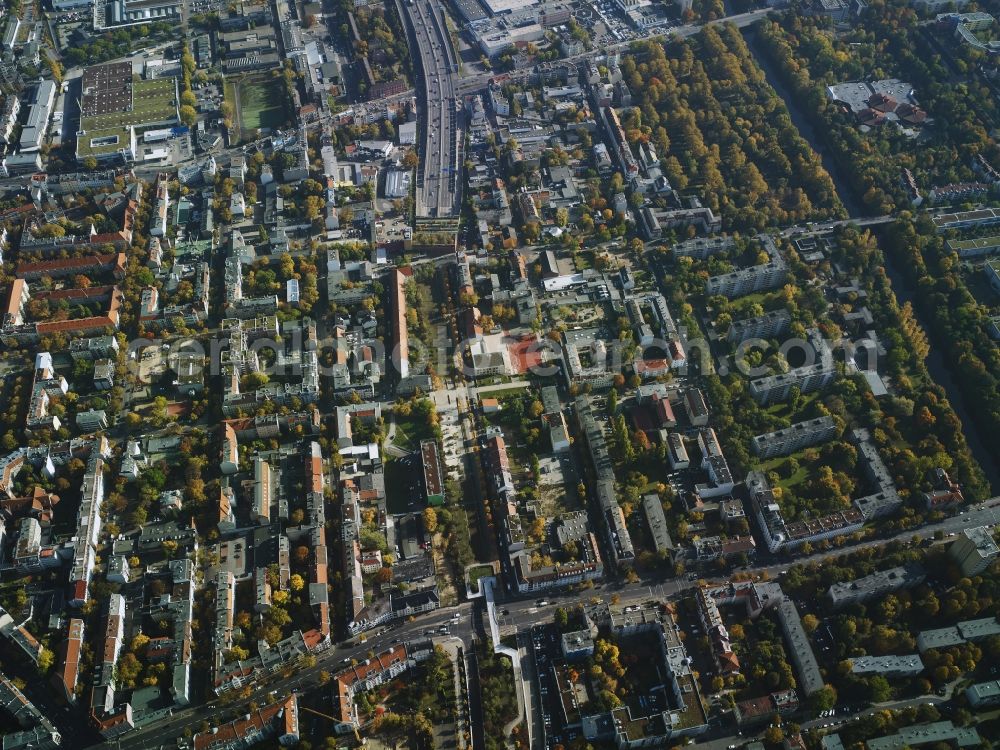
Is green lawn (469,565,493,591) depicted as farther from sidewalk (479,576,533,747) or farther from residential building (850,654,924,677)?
residential building (850,654,924,677)

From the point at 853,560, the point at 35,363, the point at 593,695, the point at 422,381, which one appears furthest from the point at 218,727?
the point at 853,560

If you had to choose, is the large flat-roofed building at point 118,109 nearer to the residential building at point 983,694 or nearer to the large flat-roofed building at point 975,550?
the large flat-roofed building at point 975,550

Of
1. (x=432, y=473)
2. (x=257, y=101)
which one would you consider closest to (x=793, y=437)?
(x=432, y=473)

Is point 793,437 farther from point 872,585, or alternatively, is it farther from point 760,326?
point 872,585

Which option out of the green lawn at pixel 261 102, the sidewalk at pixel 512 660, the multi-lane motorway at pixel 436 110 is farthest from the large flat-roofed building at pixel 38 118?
the sidewalk at pixel 512 660

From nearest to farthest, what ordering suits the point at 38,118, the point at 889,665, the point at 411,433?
the point at 889,665 → the point at 411,433 → the point at 38,118

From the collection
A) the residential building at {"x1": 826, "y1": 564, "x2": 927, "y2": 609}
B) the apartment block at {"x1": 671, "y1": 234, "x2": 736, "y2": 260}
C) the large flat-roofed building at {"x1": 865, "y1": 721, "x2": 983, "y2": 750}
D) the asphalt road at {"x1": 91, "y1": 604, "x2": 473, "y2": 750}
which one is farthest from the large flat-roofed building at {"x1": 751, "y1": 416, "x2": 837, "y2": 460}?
the asphalt road at {"x1": 91, "y1": 604, "x2": 473, "y2": 750}

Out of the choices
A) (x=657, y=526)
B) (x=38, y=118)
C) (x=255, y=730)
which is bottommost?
(x=255, y=730)
